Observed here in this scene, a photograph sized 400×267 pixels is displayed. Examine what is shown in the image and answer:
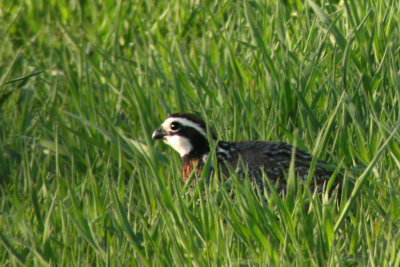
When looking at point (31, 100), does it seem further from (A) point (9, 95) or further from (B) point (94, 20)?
(B) point (94, 20)

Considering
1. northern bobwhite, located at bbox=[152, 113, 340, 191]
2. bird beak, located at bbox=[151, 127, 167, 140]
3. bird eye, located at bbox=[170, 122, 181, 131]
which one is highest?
bird eye, located at bbox=[170, 122, 181, 131]

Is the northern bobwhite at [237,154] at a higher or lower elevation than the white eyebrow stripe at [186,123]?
lower

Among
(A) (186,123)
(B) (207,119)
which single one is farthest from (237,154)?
(B) (207,119)

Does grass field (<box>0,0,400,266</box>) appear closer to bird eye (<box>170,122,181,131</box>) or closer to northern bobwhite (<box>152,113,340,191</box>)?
northern bobwhite (<box>152,113,340,191</box>)

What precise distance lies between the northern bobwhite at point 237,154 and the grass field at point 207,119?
0.47 feet

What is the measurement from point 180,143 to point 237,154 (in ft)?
1.92

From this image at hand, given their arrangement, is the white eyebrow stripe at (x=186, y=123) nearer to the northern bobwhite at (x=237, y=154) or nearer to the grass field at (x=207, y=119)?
the northern bobwhite at (x=237, y=154)

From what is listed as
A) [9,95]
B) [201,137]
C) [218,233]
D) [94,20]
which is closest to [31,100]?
[9,95]

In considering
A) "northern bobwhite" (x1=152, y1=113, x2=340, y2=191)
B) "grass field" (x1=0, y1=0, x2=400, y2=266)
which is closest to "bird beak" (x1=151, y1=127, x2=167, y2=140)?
"northern bobwhite" (x1=152, y1=113, x2=340, y2=191)

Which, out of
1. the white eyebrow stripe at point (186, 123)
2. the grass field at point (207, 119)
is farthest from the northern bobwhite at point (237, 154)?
the grass field at point (207, 119)

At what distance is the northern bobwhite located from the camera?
493 cm

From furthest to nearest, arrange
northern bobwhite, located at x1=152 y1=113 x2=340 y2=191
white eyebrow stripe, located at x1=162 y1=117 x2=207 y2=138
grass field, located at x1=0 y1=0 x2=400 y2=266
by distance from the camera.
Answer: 1. white eyebrow stripe, located at x1=162 y1=117 x2=207 y2=138
2. northern bobwhite, located at x1=152 y1=113 x2=340 y2=191
3. grass field, located at x1=0 y1=0 x2=400 y2=266

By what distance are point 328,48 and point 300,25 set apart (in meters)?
0.64

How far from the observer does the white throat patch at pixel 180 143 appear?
5.62 m
